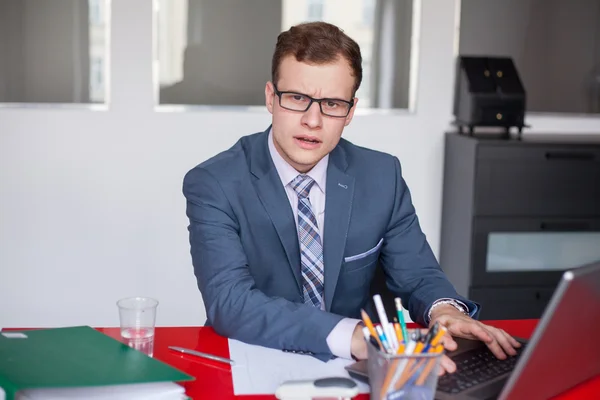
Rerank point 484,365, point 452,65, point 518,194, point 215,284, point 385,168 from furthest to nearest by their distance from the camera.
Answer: point 452,65
point 518,194
point 385,168
point 215,284
point 484,365

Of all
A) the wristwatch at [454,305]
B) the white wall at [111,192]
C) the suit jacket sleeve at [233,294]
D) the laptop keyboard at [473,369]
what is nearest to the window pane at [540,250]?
the white wall at [111,192]

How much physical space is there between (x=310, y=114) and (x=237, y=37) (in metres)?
1.92

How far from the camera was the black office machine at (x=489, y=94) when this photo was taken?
3795 mm

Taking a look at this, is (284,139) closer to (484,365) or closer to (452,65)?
(484,365)

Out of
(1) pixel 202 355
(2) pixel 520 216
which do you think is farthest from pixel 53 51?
(1) pixel 202 355

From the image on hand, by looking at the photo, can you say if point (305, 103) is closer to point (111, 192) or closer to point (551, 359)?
point (551, 359)

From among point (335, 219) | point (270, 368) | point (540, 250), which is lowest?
point (540, 250)

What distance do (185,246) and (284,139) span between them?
6.32 feet

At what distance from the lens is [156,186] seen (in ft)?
12.6

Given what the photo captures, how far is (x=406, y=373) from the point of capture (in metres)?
1.31

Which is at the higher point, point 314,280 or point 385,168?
point 385,168

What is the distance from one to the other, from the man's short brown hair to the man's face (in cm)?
2

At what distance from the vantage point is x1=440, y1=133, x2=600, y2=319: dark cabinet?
3703mm

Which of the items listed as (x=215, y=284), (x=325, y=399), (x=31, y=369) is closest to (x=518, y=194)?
(x=215, y=284)
